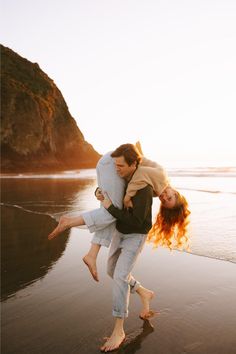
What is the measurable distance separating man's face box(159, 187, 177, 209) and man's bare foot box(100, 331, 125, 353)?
4.39 ft

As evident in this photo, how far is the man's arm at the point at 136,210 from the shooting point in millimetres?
3254

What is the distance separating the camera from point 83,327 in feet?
11.3

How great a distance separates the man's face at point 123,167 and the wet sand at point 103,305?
1.46 metres

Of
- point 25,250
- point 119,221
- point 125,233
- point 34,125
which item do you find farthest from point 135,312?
point 34,125

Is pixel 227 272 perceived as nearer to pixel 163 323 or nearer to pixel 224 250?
pixel 224 250

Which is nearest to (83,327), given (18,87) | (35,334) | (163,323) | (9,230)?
(35,334)

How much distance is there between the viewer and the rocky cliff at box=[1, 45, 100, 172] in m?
46.8

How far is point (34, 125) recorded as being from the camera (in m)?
50.2

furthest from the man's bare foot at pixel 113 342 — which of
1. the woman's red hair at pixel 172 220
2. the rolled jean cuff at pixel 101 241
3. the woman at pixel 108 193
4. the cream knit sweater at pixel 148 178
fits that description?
the cream knit sweater at pixel 148 178

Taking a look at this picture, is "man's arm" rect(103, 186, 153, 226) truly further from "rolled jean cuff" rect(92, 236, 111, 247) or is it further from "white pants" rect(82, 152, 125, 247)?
"rolled jean cuff" rect(92, 236, 111, 247)

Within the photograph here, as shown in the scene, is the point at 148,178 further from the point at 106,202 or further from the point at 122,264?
the point at 122,264

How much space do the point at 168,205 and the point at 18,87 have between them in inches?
2070

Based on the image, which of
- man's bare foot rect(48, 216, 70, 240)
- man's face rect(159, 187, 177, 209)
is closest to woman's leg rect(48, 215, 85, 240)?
man's bare foot rect(48, 216, 70, 240)

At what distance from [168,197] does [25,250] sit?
3443 mm
